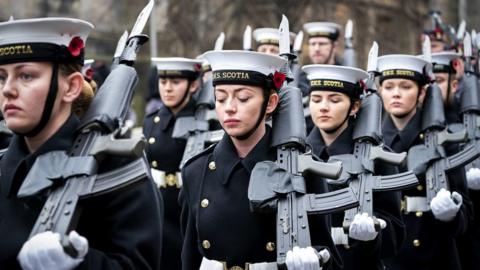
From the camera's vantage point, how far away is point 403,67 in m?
8.52

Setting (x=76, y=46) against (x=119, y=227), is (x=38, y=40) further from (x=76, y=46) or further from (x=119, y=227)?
(x=119, y=227)

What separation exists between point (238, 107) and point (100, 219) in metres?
1.60

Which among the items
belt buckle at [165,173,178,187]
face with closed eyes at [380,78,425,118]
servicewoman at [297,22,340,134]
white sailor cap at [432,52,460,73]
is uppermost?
servicewoman at [297,22,340,134]

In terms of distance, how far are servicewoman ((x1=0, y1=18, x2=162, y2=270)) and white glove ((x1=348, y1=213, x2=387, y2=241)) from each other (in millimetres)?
2471

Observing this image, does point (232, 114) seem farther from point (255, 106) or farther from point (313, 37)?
point (313, 37)

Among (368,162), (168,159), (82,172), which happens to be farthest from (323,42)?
(82,172)

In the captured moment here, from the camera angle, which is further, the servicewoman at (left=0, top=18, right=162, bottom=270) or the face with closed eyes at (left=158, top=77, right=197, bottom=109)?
the face with closed eyes at (left=158, top=77, right=197, bottom=109)

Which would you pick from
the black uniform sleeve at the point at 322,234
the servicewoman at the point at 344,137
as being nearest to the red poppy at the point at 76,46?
the black uniform sleeve at the point at 322,234

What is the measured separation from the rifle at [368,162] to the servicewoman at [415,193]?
1.11 meters

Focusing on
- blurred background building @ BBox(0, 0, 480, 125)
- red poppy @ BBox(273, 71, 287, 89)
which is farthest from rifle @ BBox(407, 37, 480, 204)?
blurred background building @ BBox(0, 0, 480, 125)

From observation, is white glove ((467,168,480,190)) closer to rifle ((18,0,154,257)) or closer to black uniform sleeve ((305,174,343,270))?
black uniform sleeve ((305,174,343,270))

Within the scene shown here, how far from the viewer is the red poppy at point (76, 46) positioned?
431cm

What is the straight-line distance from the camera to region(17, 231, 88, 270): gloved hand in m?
3.83

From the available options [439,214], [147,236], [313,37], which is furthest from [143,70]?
[147,236]
